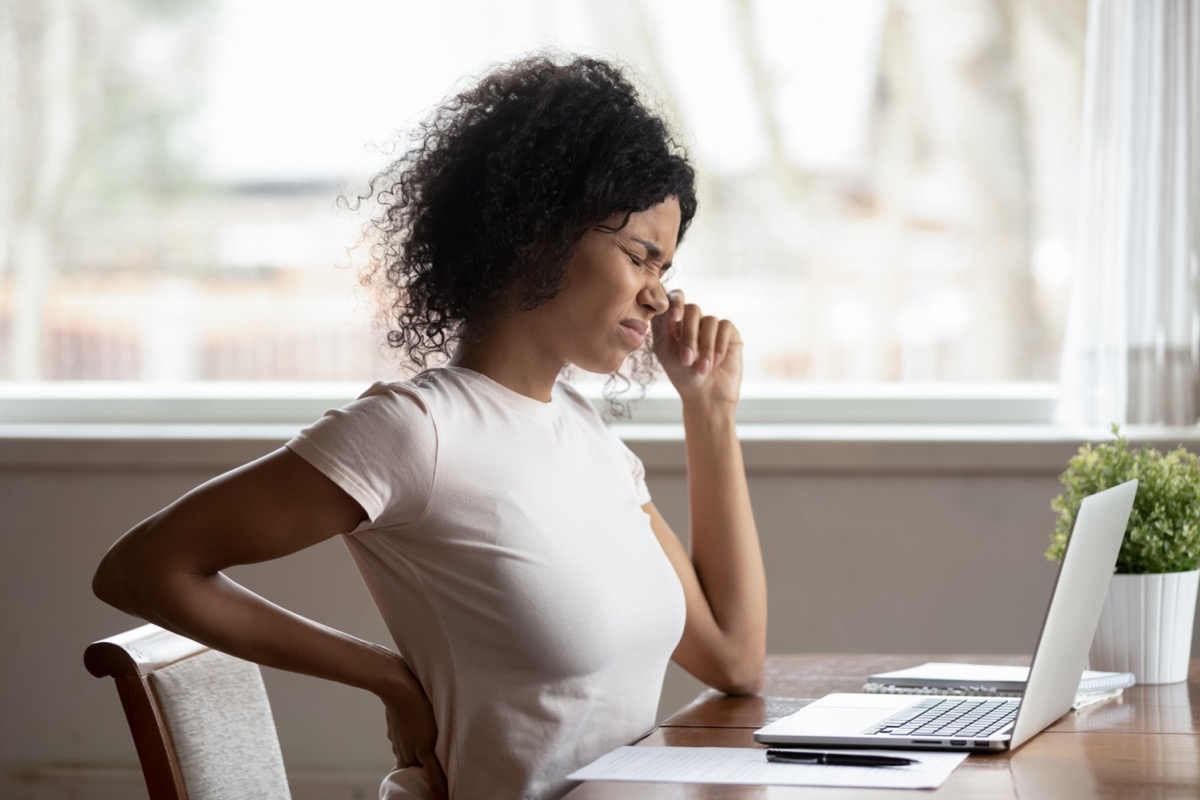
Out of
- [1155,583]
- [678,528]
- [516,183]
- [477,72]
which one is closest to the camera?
[516,183]

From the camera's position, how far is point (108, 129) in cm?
310

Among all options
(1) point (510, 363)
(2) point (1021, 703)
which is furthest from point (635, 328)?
(2) point (1021, 703)

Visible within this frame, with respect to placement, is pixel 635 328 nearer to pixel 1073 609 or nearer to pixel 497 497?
pixel 497 497

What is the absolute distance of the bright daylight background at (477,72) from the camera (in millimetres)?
2797

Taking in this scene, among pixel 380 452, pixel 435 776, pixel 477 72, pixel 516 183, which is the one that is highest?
pixel 477 72

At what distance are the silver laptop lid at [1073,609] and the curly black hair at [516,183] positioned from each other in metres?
0.56

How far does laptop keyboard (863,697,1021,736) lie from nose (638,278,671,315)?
48 cm

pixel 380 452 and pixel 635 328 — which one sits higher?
pixel 635 328

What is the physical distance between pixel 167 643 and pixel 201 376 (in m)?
1.87

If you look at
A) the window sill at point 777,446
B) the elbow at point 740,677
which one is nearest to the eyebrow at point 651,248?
the elbow at point 740,677

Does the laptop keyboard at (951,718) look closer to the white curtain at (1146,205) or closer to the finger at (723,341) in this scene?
the finger at (723,341)

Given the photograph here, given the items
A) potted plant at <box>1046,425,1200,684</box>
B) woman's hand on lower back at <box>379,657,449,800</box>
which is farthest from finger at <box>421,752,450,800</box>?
potted plant at <box>1046,425,1200,684</box>

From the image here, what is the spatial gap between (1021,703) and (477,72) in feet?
6.73

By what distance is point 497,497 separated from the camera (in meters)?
1.27
